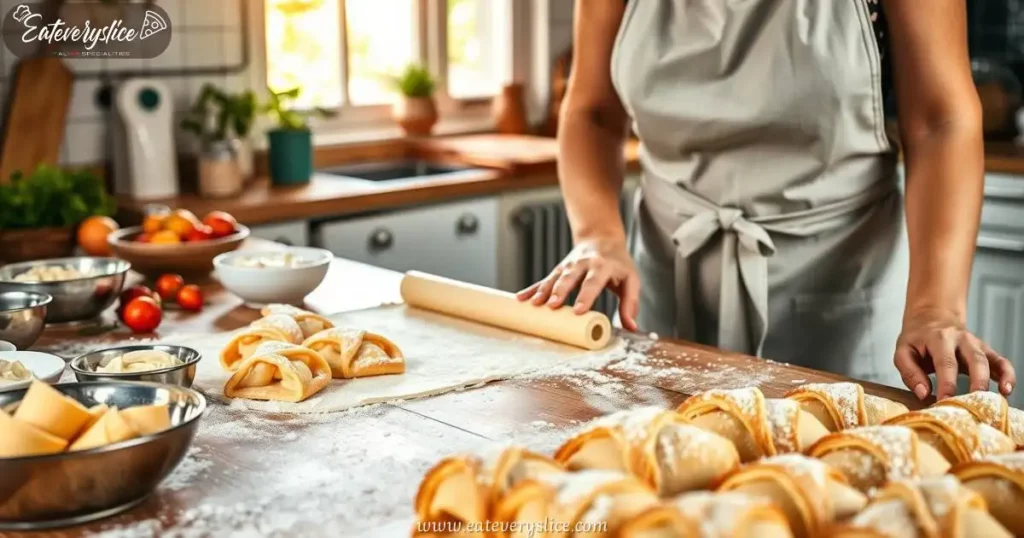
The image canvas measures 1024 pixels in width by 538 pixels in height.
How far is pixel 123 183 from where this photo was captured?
2938 mm

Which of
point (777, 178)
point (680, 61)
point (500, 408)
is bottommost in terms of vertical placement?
point (500, 408)

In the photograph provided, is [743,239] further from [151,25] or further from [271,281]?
[151,25]

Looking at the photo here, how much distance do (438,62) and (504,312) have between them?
2297 mm

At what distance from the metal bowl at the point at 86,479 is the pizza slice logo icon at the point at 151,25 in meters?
2.14

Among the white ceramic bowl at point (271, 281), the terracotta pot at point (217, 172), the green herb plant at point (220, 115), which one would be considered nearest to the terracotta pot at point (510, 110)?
the green herb plant at point (220, 115)

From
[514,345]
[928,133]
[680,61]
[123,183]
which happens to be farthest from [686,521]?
[123,183]

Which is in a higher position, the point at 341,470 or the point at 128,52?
the point at 128,52

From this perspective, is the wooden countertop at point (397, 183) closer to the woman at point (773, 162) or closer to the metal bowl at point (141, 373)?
the woman at point (773, 162)

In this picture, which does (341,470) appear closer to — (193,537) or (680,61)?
→ (193,537)

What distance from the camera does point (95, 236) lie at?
6.59ft

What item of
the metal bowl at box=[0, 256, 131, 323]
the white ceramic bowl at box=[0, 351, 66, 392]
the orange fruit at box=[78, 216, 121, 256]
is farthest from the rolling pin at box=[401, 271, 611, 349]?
the orange fruit at box=[78, 216, 121, 256]

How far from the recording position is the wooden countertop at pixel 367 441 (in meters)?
0.95

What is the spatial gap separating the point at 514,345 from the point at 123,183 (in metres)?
1.78

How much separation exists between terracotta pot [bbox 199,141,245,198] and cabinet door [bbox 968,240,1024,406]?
1879 millimetres
